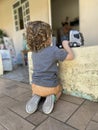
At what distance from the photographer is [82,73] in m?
1.50

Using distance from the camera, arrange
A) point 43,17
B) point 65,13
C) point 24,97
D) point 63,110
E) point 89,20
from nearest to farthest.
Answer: point 63,110 < point 24,97 < point 89,20 < point 43,17 < point 65,13

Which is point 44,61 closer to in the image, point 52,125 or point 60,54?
point 60,54

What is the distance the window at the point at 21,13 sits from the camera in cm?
412

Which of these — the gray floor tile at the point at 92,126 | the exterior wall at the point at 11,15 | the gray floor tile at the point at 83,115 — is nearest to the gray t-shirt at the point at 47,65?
the gray floor tile at the point at 83,115

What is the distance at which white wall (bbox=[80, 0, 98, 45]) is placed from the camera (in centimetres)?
246

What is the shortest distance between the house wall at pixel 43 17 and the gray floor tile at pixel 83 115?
1507 mm

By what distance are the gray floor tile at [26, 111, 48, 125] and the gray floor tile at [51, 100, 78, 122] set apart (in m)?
0.10

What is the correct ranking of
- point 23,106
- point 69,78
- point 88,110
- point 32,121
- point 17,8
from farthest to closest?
1. point 17,8
2. point 69,78
3. point 23,106
4. point 88,110
5. point 32,121

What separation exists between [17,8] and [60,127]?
174 inches

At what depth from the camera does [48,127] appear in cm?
112

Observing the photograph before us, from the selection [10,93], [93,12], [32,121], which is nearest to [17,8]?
[93,12]

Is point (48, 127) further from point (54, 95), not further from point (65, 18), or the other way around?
point (65, 18)

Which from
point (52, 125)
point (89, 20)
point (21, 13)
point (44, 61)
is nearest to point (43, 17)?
point (21, 13)

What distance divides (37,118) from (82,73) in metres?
0.69
